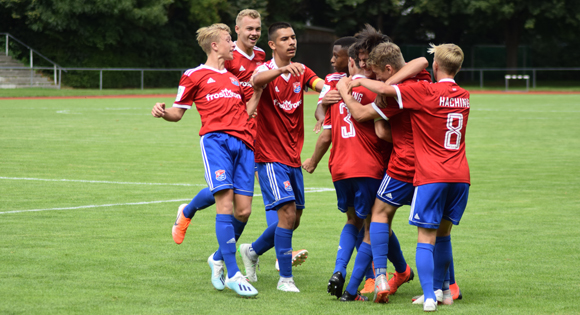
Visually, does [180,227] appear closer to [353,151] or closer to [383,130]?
[353,151]

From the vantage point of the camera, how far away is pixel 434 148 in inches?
204

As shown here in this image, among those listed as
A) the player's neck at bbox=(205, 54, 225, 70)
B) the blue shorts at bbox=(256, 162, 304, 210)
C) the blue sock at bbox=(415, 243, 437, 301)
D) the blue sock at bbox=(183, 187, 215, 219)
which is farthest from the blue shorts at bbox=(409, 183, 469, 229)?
the blue sock at bbox=(183, 187, 215, 219)

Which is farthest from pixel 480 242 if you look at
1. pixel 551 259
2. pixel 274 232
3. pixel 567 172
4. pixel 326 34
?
pixel 326 34

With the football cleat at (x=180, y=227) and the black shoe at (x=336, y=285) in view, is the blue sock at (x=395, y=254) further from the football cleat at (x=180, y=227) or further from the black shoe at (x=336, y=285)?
the football cleat at (x=180, y=227)

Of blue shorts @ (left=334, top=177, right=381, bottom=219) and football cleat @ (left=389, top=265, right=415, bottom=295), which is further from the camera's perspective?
football cleat @ (left=389, top=265, right=415, bottom=295)

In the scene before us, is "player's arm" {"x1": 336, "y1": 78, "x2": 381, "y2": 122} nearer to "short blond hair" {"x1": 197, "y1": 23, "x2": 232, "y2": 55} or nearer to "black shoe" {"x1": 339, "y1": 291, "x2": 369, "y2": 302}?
"short blond hair" {"x1": 197, "y1": 23, "x2": 232, "y2": 55}

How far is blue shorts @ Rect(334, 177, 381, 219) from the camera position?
18.1 feet

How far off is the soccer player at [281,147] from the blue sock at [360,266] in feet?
1.81

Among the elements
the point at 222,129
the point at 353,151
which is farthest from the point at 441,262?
the point at 222,129

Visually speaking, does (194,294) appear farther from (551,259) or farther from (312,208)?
(312,208)

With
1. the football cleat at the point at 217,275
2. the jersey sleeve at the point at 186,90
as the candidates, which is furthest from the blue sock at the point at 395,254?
the jersey sleeve at the point at 186,90

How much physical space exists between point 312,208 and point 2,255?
414 cm

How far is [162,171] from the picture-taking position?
1283 cm

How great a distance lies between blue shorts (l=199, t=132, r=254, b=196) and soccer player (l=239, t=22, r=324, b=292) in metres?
0.17
